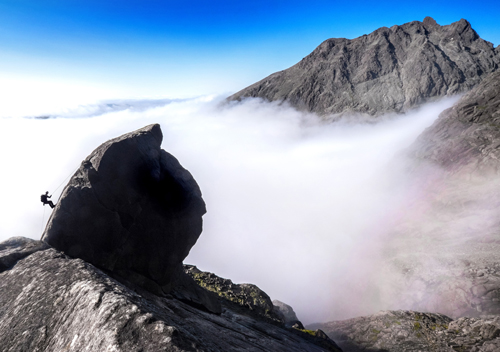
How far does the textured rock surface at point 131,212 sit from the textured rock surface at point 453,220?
64.2 m

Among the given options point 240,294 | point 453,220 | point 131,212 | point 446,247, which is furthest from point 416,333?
point 453,220

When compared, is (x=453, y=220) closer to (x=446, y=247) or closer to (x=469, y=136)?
(x=446, y=247)

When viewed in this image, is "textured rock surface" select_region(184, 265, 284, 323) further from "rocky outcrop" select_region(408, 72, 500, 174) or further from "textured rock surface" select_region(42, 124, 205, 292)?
"rocky outcrop" select_region(408, 72, 500, 174)

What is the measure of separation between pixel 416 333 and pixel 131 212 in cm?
3153

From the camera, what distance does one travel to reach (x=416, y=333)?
30703mm

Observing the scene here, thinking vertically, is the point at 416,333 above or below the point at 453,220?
below

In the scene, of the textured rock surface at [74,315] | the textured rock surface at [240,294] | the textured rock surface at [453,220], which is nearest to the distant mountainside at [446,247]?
the textured rock surface at [453,220]

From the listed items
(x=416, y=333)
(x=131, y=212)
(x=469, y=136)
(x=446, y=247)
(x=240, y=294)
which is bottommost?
(x=240, y=294)

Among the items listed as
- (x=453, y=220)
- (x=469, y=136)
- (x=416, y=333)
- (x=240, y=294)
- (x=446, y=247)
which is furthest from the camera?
(x=469, y=136)

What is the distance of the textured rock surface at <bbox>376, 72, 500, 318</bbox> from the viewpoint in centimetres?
6969

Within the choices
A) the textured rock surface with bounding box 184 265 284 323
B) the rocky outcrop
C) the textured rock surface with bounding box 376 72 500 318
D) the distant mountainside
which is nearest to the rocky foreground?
the textured rock surface with bounding box 184 265 284 323

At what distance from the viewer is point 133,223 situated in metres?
19.7

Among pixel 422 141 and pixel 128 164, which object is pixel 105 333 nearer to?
pixel 128 164

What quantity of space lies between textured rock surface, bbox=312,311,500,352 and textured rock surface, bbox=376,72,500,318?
3436 centimetres
